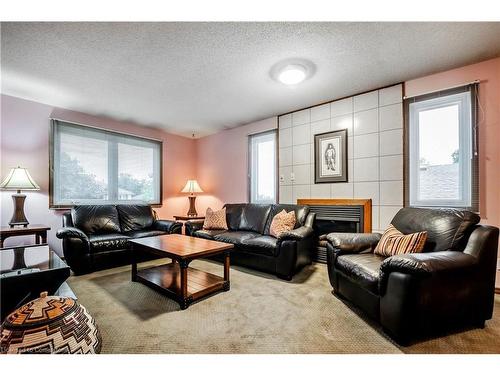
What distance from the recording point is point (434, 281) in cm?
151

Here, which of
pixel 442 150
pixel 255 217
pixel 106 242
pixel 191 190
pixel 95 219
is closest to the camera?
pixel 442 150

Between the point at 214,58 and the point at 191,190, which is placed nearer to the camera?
the point at 214,58

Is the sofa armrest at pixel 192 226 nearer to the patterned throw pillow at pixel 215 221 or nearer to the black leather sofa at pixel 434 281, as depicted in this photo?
the patterned throw pillow at pixel 215 221

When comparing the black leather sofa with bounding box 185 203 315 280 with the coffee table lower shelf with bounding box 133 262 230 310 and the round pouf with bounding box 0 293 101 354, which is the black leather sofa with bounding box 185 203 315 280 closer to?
the coffee table lower shelf with bounding box 133 262 230 310

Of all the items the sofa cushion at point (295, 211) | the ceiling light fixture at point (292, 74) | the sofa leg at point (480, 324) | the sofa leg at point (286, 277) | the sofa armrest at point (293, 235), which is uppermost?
the ceiling light fixture at point (292, 74)

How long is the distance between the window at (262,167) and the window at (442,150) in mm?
2059

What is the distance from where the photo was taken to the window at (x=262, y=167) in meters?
4.30

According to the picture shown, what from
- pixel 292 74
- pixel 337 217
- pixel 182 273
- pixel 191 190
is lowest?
pixel 182 273

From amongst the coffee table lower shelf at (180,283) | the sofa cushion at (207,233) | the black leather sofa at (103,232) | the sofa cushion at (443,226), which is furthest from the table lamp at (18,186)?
the sofa cushion at (443,226)

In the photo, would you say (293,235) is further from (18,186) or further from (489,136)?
(18,186)

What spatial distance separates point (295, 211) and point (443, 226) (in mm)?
1756

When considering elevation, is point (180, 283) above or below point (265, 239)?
below

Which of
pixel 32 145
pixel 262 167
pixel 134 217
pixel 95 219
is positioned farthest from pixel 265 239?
pixel 32 145

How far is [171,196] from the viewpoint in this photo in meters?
5.07
